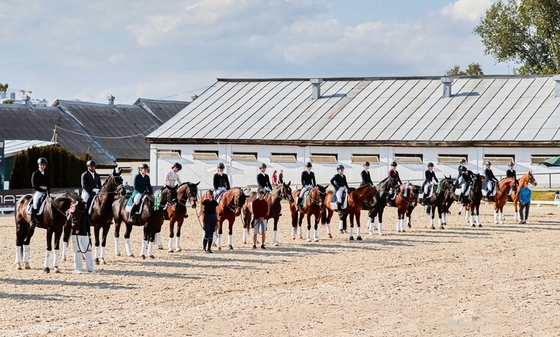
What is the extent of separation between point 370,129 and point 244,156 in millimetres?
7448

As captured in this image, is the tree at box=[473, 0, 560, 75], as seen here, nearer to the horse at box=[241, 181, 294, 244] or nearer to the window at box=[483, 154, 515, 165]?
the window at box=[483, 154, 515, 165]

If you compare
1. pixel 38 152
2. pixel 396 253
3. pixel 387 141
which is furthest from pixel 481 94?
pixel 396 253

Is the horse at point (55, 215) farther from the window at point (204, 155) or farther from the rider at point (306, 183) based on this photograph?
the window at point (204, 155)

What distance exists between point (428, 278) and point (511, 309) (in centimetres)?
393

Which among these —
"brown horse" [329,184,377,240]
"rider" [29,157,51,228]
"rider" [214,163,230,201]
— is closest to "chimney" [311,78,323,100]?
"brown horse" [329,184,377,240]

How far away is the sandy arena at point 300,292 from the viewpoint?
14289 millimetres

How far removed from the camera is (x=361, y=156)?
51312mm

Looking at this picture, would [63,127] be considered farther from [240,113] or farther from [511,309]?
[511,309]

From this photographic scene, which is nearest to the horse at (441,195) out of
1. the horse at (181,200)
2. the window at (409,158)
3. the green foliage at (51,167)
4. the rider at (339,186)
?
the rider at (339,186)

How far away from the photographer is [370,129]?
51844mm

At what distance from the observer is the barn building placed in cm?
4831

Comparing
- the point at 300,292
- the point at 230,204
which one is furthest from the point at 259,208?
the point at 300,292

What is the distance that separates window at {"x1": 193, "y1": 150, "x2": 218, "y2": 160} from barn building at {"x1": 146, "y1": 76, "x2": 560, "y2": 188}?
0.06m

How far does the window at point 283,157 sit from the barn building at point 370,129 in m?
0.06
